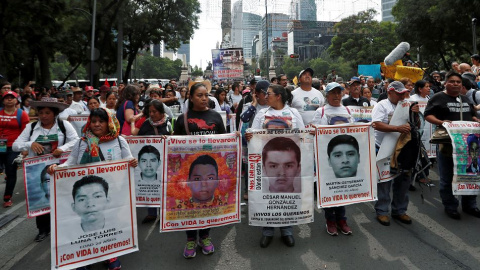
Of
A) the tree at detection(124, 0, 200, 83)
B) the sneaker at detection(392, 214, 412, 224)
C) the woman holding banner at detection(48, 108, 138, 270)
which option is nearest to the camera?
the woman holding banner at detection(48, 108, 138, 270)

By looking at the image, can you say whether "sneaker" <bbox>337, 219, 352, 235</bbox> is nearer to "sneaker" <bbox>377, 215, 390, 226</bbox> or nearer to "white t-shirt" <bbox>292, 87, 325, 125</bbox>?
"sneaker" <bbox>377, 215, 390, 226</bbox>

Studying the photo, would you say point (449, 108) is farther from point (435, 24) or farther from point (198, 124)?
point (435, 24)

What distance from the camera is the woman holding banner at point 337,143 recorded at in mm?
4383

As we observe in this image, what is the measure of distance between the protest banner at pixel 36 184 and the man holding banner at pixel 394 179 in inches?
160

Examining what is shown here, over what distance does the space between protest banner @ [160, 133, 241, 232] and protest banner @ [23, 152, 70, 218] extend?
62.7 inches

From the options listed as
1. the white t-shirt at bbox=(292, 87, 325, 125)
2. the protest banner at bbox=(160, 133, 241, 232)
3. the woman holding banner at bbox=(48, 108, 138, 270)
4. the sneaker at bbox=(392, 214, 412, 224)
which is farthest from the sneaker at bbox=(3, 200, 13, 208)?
the sneaker at bbox=(392, 214, 412, 224)

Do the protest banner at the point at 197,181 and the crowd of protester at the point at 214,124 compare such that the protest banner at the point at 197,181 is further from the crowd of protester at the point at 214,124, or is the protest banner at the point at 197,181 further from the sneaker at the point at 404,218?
the sneaker at the point at 404,218

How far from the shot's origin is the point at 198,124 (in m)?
4.02

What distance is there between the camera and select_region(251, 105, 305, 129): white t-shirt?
427 centimetres

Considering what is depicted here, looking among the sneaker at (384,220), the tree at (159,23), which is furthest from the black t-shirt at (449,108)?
the tree at (159,23)

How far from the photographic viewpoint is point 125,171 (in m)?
3.60

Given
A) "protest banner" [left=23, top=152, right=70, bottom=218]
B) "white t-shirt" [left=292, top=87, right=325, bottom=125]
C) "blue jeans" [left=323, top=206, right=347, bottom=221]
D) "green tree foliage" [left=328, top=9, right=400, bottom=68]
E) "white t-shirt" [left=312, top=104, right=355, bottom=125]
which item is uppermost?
"green tree foliage" [left=328, top=9, right=400, bottom=68]

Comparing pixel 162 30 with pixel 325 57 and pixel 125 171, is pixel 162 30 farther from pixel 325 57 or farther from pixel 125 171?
pixel 325 57

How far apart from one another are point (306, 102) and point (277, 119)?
174 cm
